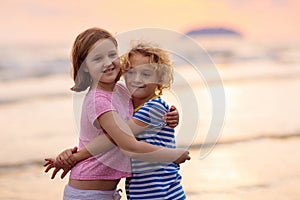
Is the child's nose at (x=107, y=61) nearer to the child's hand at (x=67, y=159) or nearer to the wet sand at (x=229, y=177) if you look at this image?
the child's hand at (x=67, y=159)

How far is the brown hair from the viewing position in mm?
3206

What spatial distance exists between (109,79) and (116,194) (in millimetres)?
586

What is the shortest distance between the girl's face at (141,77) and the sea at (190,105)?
31cm

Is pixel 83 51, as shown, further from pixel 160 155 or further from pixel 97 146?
pixel 160 155

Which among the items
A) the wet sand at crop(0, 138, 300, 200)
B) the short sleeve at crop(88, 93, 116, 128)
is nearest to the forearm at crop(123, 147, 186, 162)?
the short sleeve at crop(88, 93, 116, 128)

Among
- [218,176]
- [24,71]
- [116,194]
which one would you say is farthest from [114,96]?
[24,71]

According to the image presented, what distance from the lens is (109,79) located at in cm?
318

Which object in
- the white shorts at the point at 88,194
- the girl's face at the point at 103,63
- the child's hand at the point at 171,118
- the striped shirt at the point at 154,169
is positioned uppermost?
the girl's face at the point at 103,63

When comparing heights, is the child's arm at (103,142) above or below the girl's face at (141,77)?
below

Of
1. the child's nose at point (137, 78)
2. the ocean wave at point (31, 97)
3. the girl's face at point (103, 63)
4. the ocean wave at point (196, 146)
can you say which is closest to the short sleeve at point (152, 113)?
the child's nose at point (137, 78)

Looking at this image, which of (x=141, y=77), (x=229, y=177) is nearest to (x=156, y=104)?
(x=141, y=77)

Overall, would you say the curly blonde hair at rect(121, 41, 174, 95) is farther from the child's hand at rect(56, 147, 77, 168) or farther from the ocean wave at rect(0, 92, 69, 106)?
the ocean wave at rect(0, 92, 69, 106)

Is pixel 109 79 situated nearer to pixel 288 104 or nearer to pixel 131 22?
pixel 288 104

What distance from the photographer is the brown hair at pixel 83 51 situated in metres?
3.21
